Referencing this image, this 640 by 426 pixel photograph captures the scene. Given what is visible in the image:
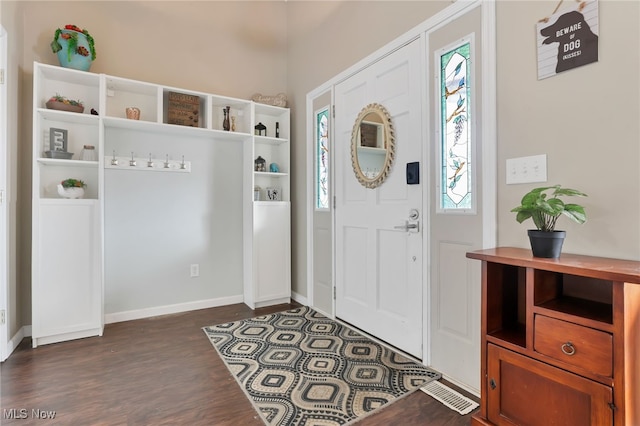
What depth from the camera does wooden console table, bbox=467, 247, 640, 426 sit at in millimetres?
987

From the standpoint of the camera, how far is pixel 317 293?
319 centimetres

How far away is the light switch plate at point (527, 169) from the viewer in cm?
149

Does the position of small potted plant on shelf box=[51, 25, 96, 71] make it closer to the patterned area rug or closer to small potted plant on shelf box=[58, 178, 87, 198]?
small potted plant on shelf box=[58, 178, 87, 198]

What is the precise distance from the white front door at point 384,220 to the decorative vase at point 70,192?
214cm

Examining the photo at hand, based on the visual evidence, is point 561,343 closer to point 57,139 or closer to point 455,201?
point 455,201

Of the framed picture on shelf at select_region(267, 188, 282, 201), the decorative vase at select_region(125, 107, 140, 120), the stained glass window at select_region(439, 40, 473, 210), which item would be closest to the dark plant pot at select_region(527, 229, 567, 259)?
the stained glass window at select_region(439, 40, 473, 210)

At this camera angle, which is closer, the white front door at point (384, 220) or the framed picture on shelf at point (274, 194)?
the white front door at point (384, 220)

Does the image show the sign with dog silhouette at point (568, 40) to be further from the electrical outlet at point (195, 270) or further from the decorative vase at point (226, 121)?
the electrical outlet at point (195, 270)

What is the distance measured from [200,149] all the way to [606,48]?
3128 mm

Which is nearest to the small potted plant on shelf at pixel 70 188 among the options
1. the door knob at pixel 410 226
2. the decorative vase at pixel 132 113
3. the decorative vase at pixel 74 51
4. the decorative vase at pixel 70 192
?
the decorative vase at pixel 70 192

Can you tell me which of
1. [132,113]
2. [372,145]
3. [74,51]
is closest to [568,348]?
[372,145]

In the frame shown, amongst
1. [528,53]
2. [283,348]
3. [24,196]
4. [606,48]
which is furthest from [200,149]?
[606,48]

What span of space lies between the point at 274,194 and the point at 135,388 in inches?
84.7

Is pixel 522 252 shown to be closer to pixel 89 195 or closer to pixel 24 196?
pixel 89 195
